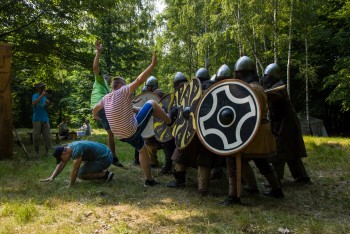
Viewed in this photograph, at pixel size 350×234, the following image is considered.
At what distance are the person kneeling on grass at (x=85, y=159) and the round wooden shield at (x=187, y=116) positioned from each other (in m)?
1.29

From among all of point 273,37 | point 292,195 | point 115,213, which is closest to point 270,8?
point 273,37

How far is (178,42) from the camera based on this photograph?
25562 mm

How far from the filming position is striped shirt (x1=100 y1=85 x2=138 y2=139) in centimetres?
519

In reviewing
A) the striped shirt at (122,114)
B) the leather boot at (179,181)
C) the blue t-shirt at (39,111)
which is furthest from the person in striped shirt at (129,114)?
the blue t-shirt at (39,111)

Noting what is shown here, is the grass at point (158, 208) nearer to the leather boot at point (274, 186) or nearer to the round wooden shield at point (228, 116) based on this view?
the leather boot at point (274, 186)

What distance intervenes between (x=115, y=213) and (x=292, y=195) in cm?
253

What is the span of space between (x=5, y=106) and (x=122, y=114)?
4.45 meters

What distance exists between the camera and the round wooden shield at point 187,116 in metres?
4.89

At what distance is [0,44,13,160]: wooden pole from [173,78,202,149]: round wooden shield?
4.85 metres

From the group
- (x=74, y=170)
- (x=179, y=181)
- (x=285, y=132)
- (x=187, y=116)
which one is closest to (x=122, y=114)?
(x=187, y=116)

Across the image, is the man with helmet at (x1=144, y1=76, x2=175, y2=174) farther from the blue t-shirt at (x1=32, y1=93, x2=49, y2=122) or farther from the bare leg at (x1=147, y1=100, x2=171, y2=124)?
the blue t-shirt at (x1=32, y1=93, x2=49, y2=122)

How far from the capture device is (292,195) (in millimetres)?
5156

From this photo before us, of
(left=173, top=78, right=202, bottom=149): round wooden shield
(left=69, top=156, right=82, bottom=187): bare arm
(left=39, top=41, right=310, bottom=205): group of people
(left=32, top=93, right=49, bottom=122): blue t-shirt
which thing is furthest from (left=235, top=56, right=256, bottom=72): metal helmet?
(left=32, top=93, right=49, bottom=122): blue t-shirt

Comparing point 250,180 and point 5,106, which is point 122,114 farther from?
point 5,106
